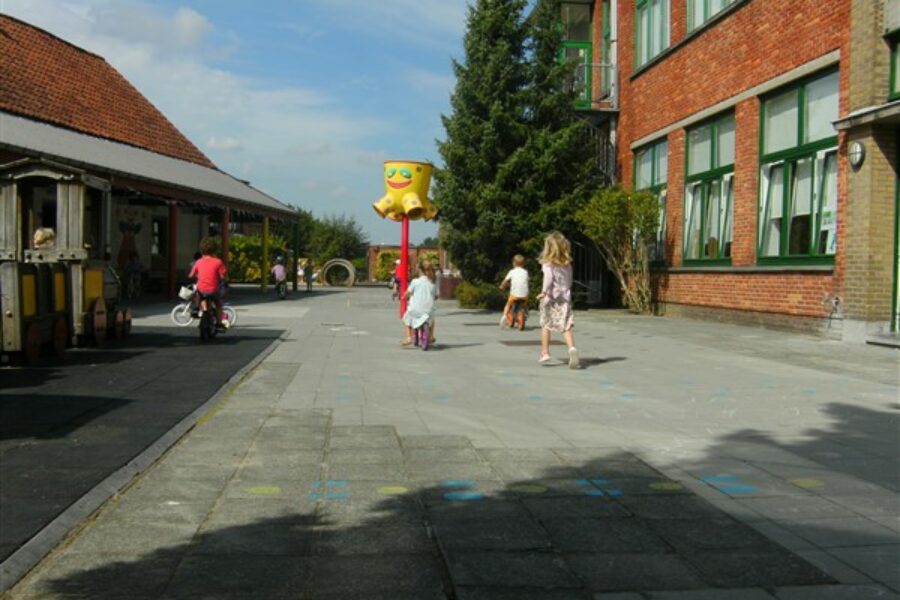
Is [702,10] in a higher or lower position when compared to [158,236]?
higher

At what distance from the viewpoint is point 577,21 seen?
1196 inches

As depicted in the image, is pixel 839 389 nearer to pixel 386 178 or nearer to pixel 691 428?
pixel 691 428

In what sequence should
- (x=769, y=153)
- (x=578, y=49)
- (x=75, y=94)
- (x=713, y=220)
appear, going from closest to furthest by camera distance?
(x=769, y=153) < (x=713, y=220) < (x=75, y=94) < (x=578, y=49)

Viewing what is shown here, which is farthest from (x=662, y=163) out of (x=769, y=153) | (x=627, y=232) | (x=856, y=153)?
(x=856, y=153)

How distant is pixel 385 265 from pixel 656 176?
32.6 metres

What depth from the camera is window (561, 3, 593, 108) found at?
25.2 meters

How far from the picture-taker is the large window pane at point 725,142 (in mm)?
18125

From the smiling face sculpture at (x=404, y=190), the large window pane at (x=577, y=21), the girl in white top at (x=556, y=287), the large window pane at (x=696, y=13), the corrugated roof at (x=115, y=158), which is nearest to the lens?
the girl in white top at (x=556, y=287)

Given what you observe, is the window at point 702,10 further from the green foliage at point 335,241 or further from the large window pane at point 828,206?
the green foliage at point 335,241

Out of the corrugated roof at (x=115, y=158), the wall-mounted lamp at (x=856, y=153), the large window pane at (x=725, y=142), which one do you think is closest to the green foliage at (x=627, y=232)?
the large window pane at (x=725, y=142)

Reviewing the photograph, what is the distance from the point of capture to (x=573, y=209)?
Answer: 22.9 m

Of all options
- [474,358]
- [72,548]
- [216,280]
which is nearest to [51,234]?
[216,280]

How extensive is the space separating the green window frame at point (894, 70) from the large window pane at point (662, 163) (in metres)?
8.43

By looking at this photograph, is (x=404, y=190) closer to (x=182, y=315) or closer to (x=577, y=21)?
(x=182, y=315)
